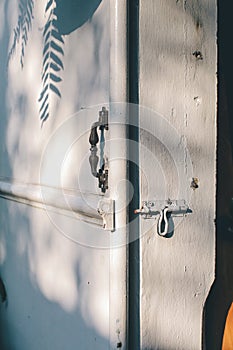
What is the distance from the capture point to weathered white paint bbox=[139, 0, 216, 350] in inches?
53.7

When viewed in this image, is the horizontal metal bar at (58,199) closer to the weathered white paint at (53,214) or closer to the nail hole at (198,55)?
the weathered white paint at (53,214)

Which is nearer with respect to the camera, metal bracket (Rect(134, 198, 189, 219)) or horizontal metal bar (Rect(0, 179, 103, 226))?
metal bracket (Rect(134, 198, 189, 219))

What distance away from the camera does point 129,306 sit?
136cm

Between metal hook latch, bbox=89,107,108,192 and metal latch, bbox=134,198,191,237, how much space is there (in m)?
0.15

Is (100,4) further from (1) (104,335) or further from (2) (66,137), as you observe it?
(1) (104,335)

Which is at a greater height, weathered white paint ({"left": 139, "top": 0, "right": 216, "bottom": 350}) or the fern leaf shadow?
the fern leaf shadow

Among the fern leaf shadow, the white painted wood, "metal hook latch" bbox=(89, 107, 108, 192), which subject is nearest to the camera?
the white painted wood

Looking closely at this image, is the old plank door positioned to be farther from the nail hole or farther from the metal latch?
the nail hole

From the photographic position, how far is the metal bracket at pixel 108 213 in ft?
4.48

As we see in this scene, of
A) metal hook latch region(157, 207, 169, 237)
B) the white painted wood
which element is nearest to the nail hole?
the white painted wood

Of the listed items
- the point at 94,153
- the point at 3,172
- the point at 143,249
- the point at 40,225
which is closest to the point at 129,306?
the point at 143,249

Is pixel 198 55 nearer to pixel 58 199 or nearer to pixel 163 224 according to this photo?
pixel 163 224

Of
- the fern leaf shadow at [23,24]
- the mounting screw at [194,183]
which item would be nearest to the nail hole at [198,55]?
the mounting screw at [194,183]

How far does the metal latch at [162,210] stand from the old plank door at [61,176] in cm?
7
